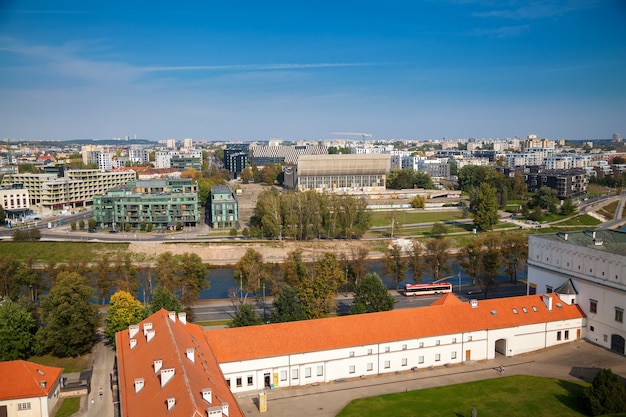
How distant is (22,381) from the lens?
704 inches

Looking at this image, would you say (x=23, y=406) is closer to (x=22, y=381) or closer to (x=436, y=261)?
(x=22, y=381)

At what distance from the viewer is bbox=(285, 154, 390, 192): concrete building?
8231 cm

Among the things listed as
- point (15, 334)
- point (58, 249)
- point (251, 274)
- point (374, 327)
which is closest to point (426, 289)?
point (251, 274)

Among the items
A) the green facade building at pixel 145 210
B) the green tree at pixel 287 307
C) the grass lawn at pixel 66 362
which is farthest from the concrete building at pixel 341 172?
the grass lawn at pixel 66 362

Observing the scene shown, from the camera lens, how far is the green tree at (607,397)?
685 inches

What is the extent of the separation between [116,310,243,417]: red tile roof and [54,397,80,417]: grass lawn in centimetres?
248

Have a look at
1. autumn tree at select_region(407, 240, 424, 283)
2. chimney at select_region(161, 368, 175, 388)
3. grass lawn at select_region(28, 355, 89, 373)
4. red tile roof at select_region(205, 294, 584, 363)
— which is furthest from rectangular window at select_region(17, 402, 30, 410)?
autumn tree at select_region(407, 240, 424, 283)

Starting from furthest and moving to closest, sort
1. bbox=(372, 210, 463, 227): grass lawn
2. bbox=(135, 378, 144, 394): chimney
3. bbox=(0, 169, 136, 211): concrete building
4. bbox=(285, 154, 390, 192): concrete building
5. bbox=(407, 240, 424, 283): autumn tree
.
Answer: bbox=(285, 154, 390, 192): concrete building < bbox=(0, 169, 136, 211): concrete building < bbox=(372, 210, 463, 227): grass lawn < bbox=(407, 240, 424, 283): autumn tree < bbox=(135, 378, 144, 394): chimney

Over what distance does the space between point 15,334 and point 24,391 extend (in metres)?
5.36

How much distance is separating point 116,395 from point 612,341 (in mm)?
20648

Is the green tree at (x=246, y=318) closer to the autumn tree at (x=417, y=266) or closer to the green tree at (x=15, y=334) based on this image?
the green tree at (x=15, y=334)

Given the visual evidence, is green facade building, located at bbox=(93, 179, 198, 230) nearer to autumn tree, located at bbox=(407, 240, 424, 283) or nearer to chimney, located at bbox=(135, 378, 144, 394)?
autumn tree, located at bbox=(407, 240, 424, 283)

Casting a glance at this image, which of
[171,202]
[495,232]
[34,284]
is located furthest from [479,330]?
[171,202]

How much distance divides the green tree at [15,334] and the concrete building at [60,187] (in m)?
47.9
